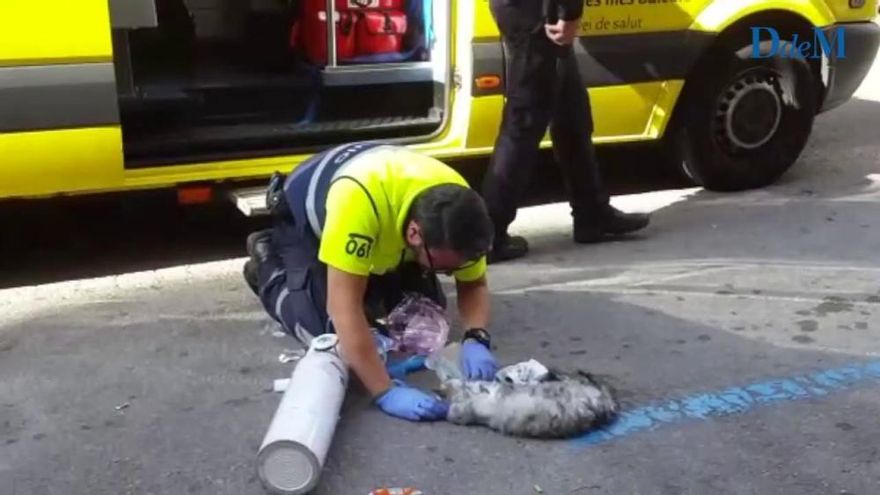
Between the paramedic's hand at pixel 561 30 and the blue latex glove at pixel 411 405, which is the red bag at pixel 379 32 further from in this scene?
the blue latex glove at pixel 411 405

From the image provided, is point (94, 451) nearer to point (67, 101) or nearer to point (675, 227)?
point (67, 101)

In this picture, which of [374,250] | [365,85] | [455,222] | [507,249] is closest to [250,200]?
[507,249]

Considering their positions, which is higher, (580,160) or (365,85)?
(365,85)

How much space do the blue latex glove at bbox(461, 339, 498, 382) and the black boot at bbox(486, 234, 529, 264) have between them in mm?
1230

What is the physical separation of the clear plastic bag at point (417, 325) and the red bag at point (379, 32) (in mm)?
2223

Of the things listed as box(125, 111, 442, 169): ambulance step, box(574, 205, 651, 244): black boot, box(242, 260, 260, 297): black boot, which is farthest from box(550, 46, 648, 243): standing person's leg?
box(242, 260, 260, 297): black boot

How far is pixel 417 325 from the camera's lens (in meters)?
3.97

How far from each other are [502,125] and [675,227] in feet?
3.72

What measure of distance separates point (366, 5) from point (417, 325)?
2.46m

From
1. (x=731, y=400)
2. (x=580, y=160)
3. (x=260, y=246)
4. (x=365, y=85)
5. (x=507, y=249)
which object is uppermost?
(x=365, y=85)

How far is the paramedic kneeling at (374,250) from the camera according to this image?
326 cm

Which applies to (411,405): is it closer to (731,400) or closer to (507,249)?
(731,400)

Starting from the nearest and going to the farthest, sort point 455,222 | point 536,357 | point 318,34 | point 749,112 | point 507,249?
point 455,222, point 536,357, point 507,249, point 749,112, point 318,34

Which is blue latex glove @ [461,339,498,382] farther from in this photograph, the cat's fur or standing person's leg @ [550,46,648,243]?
standing person's leg @ [550,46,648,243]
